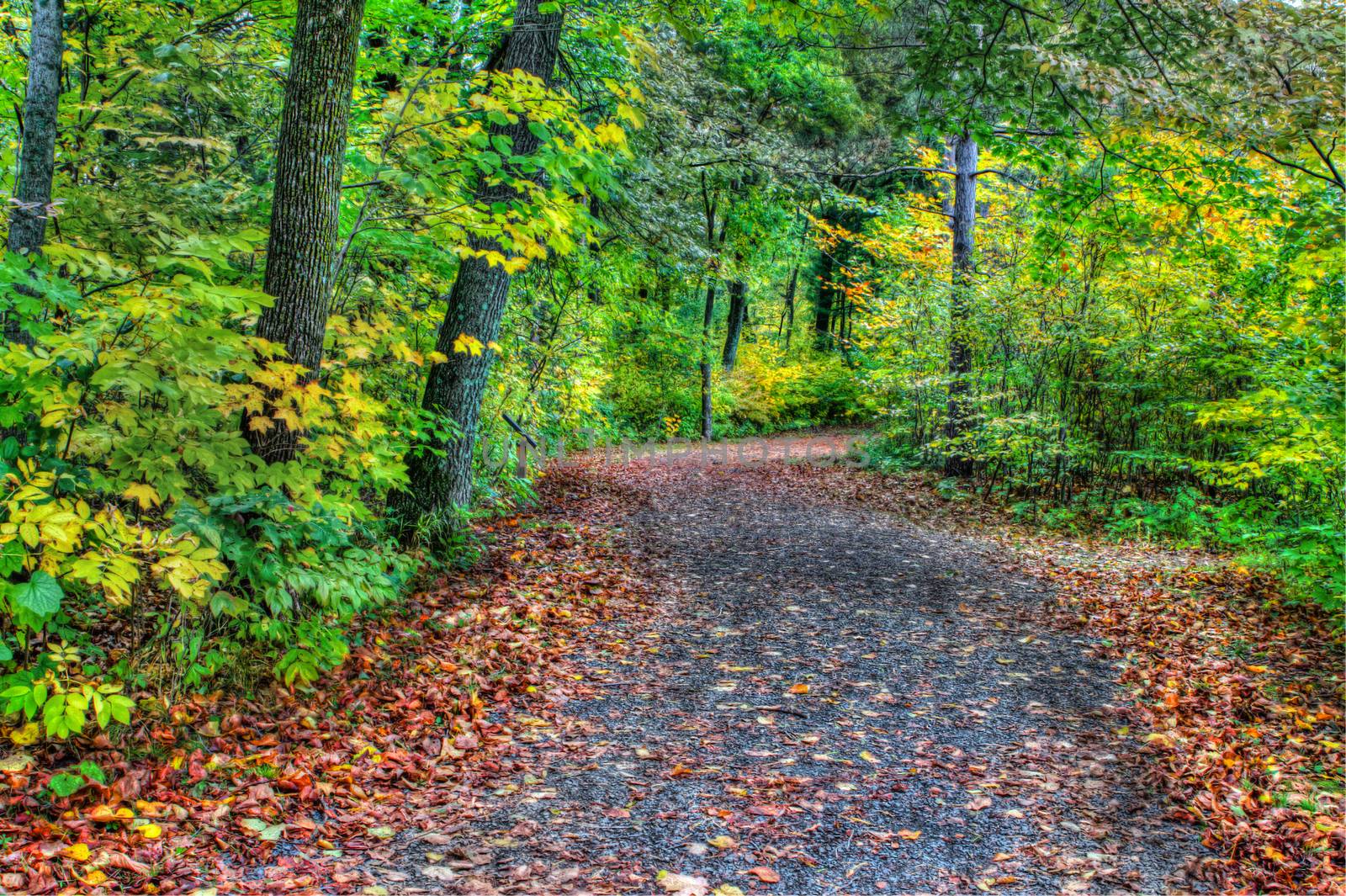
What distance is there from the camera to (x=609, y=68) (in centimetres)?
865

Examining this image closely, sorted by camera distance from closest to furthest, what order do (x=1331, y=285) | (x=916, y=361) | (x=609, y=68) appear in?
(x=1331, y=285)
(x=609, y=68)
(x=916, y=361)

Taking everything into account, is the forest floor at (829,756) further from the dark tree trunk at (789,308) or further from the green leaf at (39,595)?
the dark tree trunk at (789,308)

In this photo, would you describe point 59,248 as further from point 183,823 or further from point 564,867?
point 564,867

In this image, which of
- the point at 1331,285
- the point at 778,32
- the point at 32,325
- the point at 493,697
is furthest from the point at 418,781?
the point at 1331,285

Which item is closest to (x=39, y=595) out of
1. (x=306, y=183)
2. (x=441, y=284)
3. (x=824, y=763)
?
(x=306, y=183)

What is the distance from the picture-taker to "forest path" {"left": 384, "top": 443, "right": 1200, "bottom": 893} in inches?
120

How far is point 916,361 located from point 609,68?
8.24 meters

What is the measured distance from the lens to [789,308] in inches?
1280

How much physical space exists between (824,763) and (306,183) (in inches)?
159

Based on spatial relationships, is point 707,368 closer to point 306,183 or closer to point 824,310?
point 824,310

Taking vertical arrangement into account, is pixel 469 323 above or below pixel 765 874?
Answer: above

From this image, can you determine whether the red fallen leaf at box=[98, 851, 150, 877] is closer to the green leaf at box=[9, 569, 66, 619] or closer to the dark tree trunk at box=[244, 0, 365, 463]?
the green leaf at box=[9, 569, 66, 619]

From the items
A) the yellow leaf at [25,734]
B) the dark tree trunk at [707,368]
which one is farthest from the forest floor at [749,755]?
the dark tree trunk at [707,368]

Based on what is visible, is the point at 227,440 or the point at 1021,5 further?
the point at 1021,5
